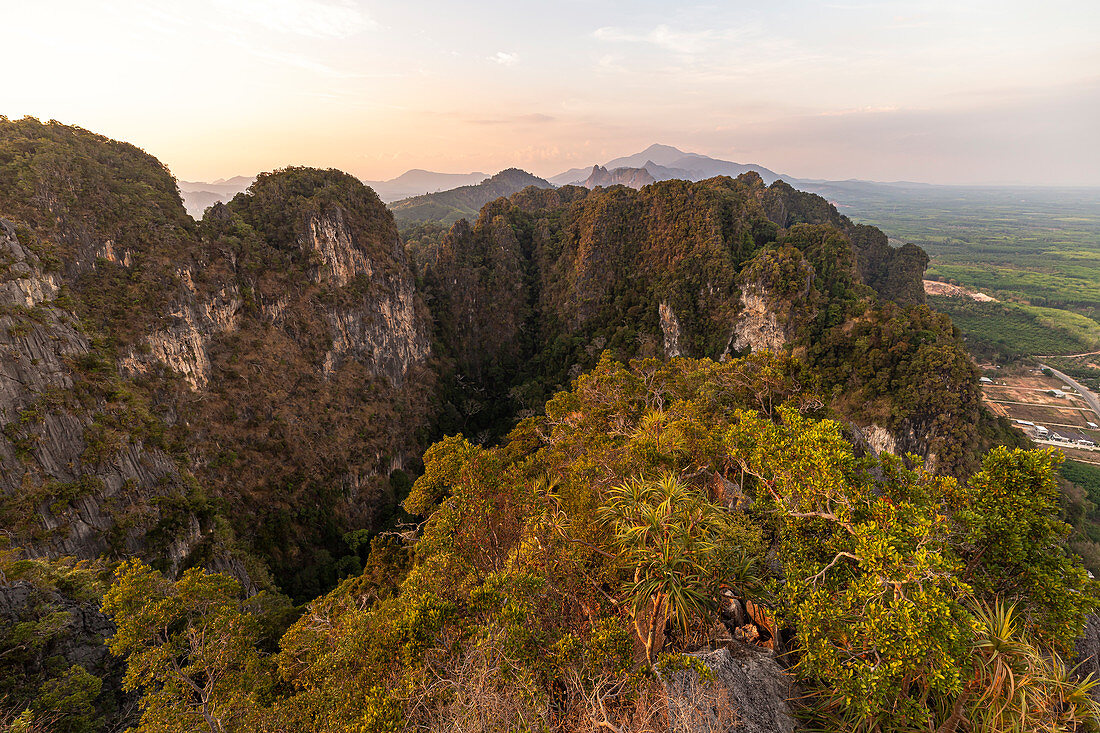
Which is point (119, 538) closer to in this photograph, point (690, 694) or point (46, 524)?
point (46, 524)

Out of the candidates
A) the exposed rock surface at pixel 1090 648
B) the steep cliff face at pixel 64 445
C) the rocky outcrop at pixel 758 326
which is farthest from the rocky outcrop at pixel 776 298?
the steep cliff face at pixel 64 445

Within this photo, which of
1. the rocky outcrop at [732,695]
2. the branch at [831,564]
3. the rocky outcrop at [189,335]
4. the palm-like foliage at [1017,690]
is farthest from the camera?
the rocky outcrop at [189,335]

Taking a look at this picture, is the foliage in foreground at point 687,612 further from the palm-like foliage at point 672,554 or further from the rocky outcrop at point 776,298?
the rocky outcrop at point 776,298

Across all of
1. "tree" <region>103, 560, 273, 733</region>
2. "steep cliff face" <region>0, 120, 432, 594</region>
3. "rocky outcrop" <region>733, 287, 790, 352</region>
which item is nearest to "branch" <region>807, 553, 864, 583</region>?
"tree" <region>103, 560, 273, 733</region>

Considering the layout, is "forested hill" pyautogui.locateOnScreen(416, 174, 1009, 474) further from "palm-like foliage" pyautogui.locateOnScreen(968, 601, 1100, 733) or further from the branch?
"palm-like foliage" pyautogui.locateOnScreen(968, 601, 1100, 733)

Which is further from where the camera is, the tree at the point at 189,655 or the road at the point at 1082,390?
the road at the point at 1082,390

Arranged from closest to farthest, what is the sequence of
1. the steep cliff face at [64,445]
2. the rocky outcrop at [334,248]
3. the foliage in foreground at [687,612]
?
1. the foliage in foreground at [687,612]
2. the steep cliff face at [64,445]
3. the rocky outcrop at [334,248]
